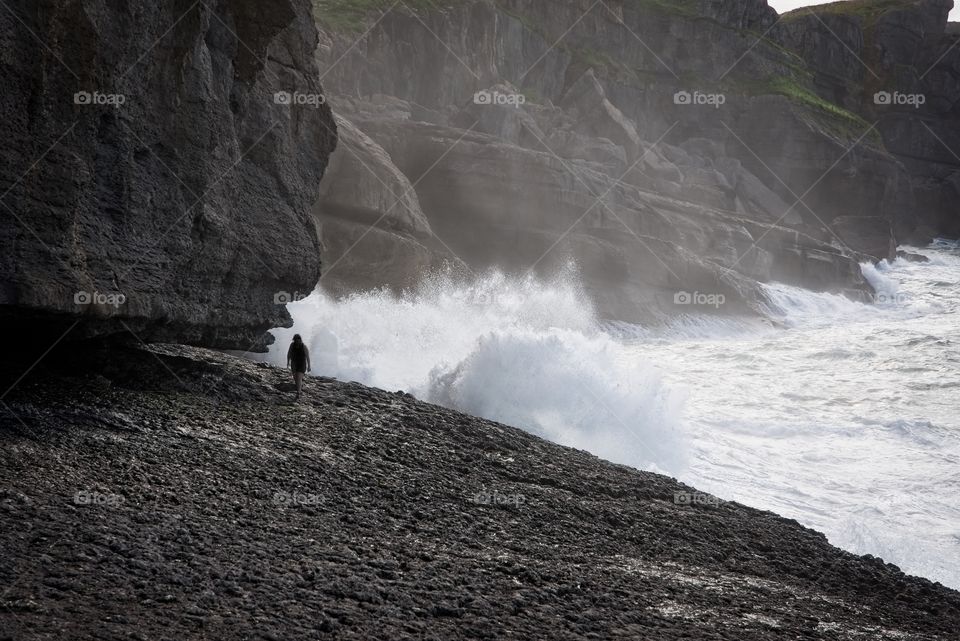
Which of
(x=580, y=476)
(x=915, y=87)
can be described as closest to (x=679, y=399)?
(x=580, y=476)

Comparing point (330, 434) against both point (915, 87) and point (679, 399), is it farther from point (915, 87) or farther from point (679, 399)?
point (915, 87)

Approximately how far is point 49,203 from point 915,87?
4098 inches

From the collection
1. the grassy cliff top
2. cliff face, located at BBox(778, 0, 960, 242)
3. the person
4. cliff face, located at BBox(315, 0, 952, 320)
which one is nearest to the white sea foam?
cliff face, located at BBox(315, 0, 952, 320)

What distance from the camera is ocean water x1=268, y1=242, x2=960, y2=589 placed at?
1997cm

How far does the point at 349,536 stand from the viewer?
9430mm

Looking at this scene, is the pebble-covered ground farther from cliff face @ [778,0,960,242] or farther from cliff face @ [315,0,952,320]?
cliff face @ [778,0,960,242]

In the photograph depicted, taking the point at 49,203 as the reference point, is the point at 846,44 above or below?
above

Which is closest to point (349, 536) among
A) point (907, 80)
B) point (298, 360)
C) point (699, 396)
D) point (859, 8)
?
point (298, 360)

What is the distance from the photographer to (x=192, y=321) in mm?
13953

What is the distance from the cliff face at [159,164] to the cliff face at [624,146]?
1370cm

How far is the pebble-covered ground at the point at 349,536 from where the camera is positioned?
7.39 metres

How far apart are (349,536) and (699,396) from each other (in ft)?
73.5

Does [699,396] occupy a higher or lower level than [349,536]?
higher

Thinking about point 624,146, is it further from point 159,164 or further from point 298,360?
point 159,164
